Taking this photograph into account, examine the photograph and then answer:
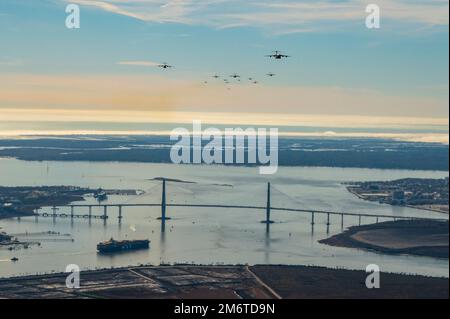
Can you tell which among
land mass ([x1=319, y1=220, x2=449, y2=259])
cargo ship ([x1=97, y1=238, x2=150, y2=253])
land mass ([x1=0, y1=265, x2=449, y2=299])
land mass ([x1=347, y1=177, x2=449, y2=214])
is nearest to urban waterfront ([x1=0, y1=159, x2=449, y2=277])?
cargo ship ([x1=97, y1=238, x2=150, y2=253])

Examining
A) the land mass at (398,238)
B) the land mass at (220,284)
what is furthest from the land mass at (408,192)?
the land mass at (220,284)

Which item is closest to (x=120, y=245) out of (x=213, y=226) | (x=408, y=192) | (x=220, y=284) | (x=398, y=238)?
(x=213, y=226)

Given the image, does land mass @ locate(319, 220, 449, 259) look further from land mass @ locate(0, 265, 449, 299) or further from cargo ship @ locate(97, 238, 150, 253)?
cargo ship @ locate(97, 238, 150, 253)
